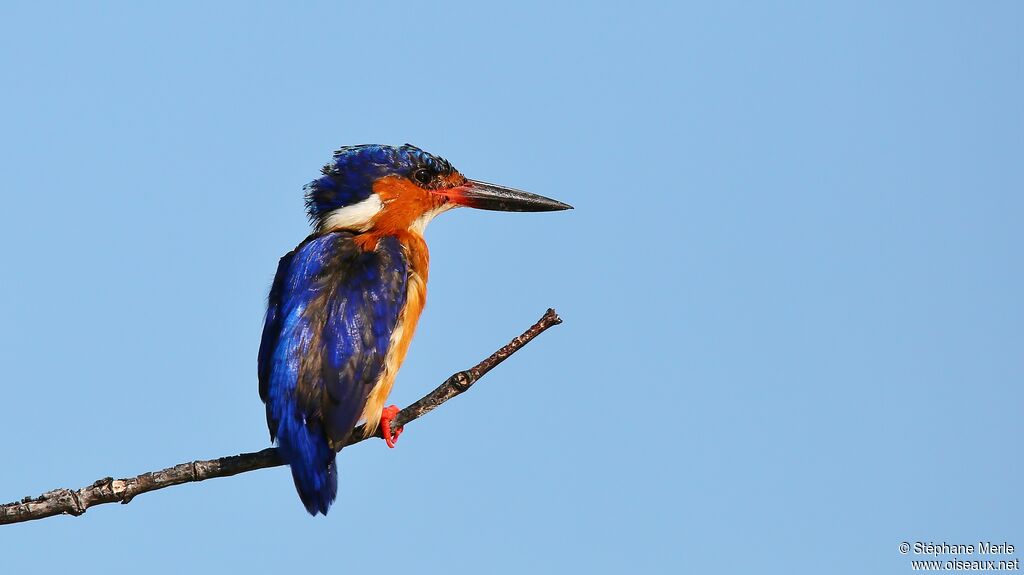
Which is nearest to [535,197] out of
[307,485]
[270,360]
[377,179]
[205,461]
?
[377,179]

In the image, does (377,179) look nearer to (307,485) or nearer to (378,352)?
(378,352)

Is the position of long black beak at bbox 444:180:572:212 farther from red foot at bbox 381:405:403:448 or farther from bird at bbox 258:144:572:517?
red foot at bbox 381:405:403:448

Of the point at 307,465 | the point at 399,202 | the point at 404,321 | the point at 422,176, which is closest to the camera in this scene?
the point at 307,465

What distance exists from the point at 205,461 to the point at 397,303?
1398 millimetres

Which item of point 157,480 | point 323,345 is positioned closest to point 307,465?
point 323,345

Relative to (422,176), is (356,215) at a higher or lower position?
lower

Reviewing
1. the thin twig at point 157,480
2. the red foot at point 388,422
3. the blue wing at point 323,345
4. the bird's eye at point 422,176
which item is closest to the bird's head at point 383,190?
the bird's eye at point 422,176

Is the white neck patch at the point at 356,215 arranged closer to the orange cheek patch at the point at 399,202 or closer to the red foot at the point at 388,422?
the orange cheek patch at the point at 399,202

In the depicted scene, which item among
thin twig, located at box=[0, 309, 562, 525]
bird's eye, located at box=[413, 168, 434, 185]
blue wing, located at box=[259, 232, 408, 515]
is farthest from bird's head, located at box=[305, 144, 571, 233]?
thin twig, located at box=[0, 309, 562, 525]

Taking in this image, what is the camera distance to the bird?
179 inches

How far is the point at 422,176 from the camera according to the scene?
20.1 ft

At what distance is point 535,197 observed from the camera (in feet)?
21.1

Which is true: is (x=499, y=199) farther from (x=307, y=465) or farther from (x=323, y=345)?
(x=307, y=465)

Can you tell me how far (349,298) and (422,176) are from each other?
133 centimetres
